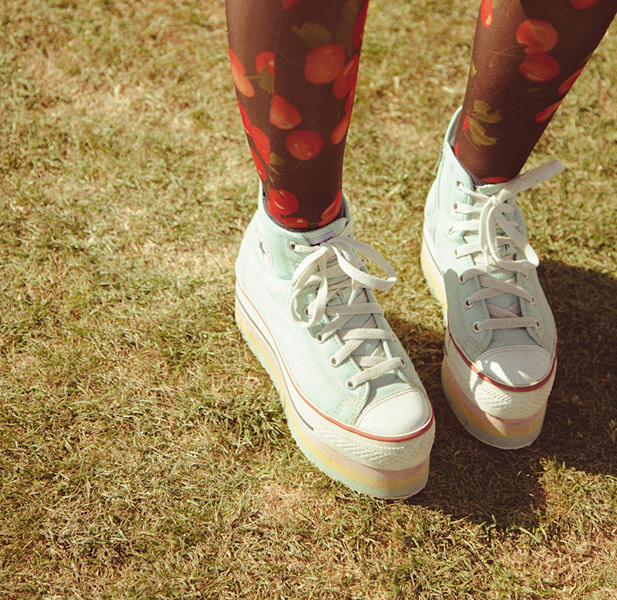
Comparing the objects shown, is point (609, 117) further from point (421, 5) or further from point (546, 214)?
point (421, 5)

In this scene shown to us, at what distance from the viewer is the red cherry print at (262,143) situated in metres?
1.01

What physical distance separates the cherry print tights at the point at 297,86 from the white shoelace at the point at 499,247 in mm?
403

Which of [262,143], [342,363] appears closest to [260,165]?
[262,143]

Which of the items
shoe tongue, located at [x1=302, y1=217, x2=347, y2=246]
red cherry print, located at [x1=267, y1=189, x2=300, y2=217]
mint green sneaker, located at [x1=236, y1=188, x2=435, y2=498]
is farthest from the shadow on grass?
red cherry print, located at [x1=267, y1=189, x2=300, y2=217]

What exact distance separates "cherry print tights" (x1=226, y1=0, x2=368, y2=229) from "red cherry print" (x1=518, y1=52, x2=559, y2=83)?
0.34m

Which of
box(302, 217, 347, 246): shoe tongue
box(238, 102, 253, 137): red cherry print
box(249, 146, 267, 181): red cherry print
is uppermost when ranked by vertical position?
box(238, 102, 253, 137): red cherry print

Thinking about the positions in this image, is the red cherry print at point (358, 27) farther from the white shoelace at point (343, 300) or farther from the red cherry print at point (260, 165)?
the white shoelace at point (343, 300)

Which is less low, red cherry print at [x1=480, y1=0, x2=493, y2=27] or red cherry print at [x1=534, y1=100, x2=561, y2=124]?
red cherry print at [x1=480, y1=0, x2=493, y2=27]

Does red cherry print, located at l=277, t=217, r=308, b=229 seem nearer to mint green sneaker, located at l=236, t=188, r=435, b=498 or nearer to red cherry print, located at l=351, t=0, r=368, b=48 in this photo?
mint green sneaker, located at l=236, t=188, r=435, b=498

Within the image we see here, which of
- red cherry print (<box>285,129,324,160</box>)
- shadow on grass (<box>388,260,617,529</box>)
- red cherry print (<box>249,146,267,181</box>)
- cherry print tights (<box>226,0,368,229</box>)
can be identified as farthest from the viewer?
shadow on grass (<box>388,260,617,529</box>)

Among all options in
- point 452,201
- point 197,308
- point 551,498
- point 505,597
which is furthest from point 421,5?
point 505,597

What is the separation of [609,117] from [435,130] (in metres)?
0.59

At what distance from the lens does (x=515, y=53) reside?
109cm

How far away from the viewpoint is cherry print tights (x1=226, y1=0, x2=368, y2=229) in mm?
840
